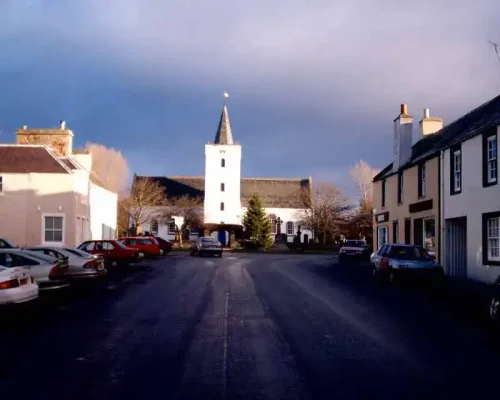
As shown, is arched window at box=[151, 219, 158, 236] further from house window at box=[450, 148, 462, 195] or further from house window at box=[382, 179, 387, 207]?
house window at box=[450, 148, 462, 195]

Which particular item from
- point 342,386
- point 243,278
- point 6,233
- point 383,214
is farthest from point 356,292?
point 6,233

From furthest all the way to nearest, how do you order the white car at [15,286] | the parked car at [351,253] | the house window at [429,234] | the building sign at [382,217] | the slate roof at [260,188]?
1. the slate roof at [260,188]
2. the parked car at [351,253]
3. the building sign at [382,217]
4. the house window at [429,234]
5. the white car at [15,286]

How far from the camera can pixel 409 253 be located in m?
24.2

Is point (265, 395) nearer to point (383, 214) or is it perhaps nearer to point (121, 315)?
point (121, 315)

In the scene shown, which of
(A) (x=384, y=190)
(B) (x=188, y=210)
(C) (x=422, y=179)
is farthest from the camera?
(B) (x=188, y=210)

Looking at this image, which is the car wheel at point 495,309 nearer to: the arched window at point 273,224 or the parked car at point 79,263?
the parked car at point 79,263

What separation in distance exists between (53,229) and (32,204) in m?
1.85

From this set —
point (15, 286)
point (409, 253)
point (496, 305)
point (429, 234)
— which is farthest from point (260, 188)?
point (496, 305)

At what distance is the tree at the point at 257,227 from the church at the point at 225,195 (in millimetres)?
7839

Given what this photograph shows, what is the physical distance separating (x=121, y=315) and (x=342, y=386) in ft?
25.3

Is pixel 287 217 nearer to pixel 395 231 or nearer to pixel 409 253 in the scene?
pixel 395 231

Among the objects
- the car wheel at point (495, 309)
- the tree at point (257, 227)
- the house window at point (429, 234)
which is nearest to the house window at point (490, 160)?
the house window at point (429, 234)

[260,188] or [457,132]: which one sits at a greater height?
[260,188]

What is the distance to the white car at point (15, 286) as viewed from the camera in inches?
529
